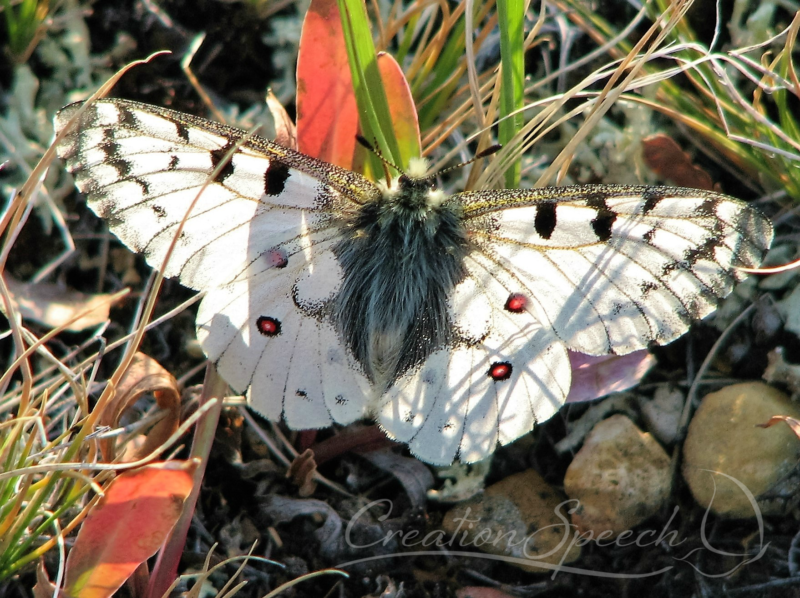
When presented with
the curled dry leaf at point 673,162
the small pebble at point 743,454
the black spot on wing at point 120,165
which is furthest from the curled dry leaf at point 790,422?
the black spot on wing at point 120,165

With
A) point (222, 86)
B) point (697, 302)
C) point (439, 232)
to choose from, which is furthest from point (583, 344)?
point (222, 86)

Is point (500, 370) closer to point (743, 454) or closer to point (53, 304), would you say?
point (743, 454)

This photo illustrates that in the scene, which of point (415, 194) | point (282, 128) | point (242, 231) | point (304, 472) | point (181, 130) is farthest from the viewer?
point (282, 128)

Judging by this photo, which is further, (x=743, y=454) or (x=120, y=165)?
(x=743, y=454)

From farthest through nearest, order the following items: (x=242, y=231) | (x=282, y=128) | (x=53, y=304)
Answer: (x=53, y=304)
(x=282, y=128)
(x=242, y=231)

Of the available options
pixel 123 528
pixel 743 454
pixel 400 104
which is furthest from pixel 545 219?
pixel 123 528
